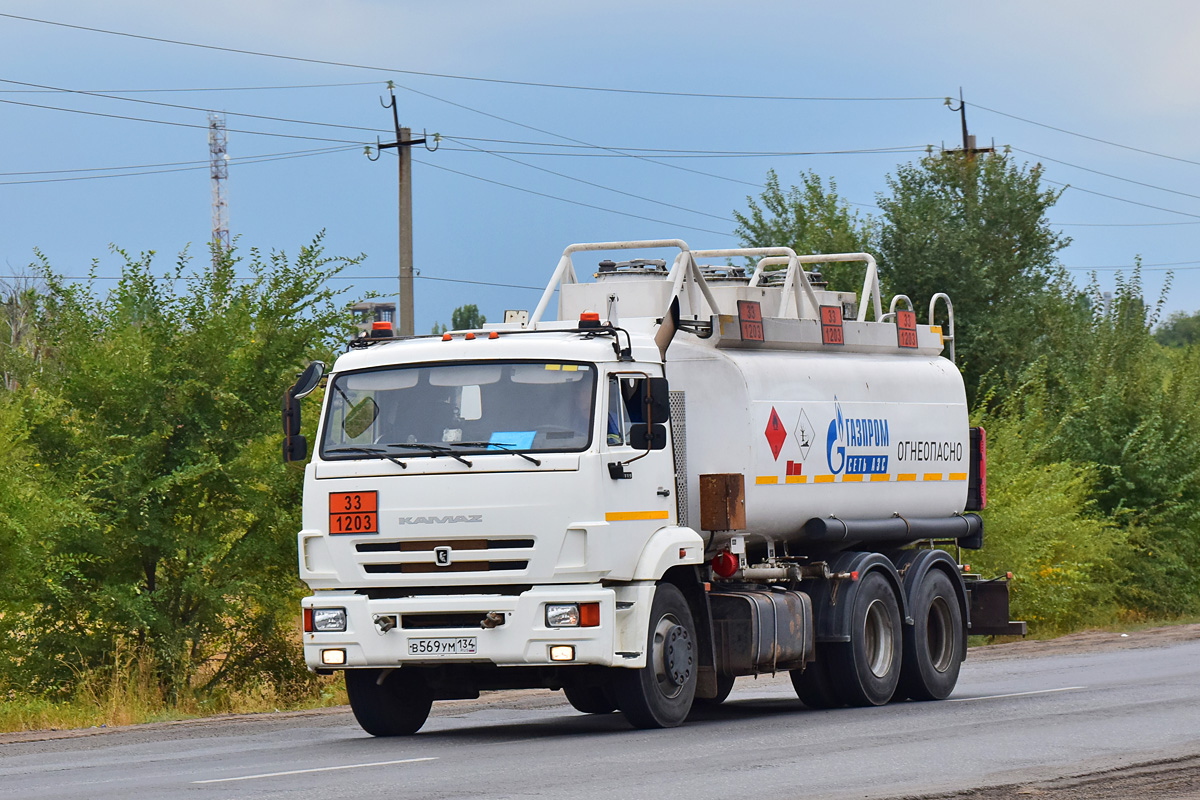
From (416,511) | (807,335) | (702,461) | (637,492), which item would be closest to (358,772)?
(416,511)

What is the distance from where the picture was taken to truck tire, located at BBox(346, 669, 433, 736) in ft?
44.3

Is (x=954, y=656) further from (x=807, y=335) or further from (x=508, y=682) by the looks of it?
(x=508, y=682)

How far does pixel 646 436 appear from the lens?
12.8m

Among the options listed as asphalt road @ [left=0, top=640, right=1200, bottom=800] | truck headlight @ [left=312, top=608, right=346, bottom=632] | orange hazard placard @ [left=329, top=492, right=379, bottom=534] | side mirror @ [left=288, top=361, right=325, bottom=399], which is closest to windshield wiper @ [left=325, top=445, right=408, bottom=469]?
orange hazard placard @ [left=329, top=492, right=379, bottom=534]

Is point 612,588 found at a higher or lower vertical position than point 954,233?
lower

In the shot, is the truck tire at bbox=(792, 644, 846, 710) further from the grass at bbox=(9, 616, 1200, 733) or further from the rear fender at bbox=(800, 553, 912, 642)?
the grass at bbox=(9, 616, 1200, 733)

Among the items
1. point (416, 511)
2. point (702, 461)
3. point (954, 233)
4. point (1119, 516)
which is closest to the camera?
point (416, 511)

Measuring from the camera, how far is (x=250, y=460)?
2045 centimetres

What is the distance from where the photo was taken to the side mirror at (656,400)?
1297 cm

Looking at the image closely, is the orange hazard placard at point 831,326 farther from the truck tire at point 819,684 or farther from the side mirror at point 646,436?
the side mirror at point 646,436

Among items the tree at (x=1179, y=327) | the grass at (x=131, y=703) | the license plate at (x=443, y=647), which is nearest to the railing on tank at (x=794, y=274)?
the license plate at (x=443, y=647)

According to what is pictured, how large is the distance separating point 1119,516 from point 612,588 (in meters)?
22.6

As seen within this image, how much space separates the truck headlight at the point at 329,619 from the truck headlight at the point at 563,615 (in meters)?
1.58

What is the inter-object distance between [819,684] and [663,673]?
3052 millimetres
